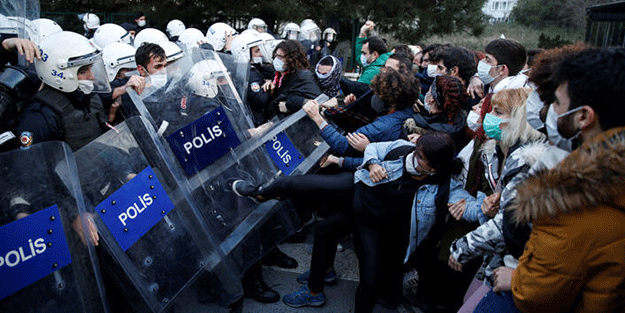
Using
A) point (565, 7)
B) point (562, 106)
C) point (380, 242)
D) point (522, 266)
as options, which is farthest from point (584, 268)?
point (565, 7)

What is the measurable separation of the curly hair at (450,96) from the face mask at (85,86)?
2429 mm

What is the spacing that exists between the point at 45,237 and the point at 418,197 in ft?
6.39

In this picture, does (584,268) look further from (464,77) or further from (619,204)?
(464,77)

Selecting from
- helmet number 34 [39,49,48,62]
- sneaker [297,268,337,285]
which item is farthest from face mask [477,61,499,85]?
helmet number 34 [39,49,48,62]

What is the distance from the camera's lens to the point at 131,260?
7.22 feet

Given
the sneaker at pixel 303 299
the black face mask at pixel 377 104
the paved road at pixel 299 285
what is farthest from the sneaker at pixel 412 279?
the black face mask at pixel 377 104

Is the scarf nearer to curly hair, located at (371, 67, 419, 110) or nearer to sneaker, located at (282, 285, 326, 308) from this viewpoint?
curly hair, located at (371, 67, 419, 110)

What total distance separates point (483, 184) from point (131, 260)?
6.74 ft

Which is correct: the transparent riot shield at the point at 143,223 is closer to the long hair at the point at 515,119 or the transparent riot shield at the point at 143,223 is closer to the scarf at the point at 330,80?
the long hair at the point at 515,119

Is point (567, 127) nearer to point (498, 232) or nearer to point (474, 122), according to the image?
point (498, 232)

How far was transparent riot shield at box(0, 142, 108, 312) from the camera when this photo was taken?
1.73 m

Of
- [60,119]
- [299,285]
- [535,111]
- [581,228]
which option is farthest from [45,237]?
[299,285]

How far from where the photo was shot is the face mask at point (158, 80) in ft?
9.07

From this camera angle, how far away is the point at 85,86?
3.10 meters
